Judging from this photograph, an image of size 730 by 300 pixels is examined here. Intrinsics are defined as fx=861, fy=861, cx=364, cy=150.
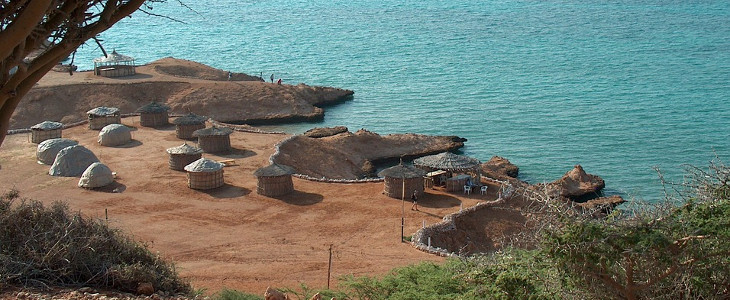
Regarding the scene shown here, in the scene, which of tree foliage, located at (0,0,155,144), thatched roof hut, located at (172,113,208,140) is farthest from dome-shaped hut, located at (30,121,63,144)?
tree foliage, located at (0,0,155,144)

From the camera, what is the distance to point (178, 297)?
1198 centimetres

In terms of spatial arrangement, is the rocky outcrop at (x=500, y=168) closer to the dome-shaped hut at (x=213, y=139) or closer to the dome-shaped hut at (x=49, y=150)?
the dome-shaped hut at (x=213, y=139)

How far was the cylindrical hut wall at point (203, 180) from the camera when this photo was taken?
30.3 meters

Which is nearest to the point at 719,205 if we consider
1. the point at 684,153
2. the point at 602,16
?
the point at 684,153

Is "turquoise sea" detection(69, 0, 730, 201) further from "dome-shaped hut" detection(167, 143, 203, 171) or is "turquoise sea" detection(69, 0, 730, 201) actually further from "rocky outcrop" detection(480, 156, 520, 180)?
"dome-shaped hut" detection(167, 143, 203, 171)

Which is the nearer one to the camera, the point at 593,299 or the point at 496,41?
the point at 593,299

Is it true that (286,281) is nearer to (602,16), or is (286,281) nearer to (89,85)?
(89,85)

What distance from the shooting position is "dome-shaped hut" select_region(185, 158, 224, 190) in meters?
30.1

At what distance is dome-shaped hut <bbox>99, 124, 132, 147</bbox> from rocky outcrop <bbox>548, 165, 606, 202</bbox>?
1852cm

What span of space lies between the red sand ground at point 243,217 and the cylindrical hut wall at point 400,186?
0.34 metres

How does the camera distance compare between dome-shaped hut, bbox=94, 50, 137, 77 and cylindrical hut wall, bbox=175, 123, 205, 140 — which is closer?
cylindrical hut wall, bbox=175, 123, 205, 140

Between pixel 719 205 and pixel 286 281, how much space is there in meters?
11.5

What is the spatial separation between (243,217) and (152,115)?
16092mm

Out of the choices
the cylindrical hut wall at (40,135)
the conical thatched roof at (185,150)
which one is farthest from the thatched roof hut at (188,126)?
the conical thatched roof at (185,150)
